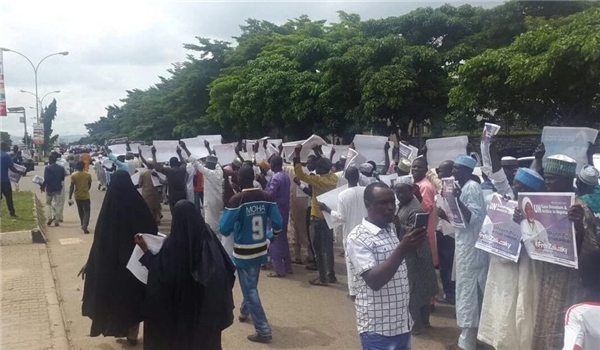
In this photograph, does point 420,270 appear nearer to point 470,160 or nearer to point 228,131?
point 470,160

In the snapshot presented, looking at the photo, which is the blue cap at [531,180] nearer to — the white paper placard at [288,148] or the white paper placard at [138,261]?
the white paper placard at [138,261]

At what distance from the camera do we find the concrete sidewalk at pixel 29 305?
19.6 ft

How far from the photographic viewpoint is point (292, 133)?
24.9 metres

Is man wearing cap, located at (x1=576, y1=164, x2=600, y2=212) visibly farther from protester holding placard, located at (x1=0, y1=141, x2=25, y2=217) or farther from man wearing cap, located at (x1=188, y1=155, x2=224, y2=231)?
protester holding placard, located at (x1=0, y1=141, x2=25, y2=217)

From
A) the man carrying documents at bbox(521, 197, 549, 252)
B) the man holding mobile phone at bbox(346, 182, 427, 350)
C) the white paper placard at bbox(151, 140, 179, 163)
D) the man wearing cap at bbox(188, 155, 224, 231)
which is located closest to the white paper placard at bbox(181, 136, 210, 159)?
the white paper placard at bbox(151, 140, 179, 163)

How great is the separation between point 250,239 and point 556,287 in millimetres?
2969

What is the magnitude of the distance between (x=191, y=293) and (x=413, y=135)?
19.4 meters

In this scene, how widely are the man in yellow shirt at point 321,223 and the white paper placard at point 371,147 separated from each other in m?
1.66

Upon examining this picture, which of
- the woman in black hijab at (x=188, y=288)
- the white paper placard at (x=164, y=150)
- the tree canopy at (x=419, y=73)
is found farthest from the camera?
the tree canopy at (x=419, y=73)

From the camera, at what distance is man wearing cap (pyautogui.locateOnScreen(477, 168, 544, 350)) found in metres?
4.42

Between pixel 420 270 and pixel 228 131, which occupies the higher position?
pixel 228 131

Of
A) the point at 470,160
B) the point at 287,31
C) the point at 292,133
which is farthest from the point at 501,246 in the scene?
the point at 287,31

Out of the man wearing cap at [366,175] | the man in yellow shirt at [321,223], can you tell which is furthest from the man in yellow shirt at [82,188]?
the man wearing cap at [366,175]

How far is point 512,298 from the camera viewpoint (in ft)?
15.0
